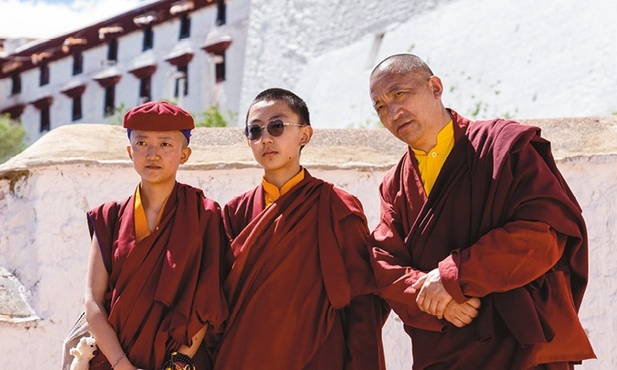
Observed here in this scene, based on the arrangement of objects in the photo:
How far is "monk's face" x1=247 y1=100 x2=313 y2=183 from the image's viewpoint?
3283 millimetres

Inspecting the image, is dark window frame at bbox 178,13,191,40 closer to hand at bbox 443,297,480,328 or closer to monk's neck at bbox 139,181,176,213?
monk's neck at bbox 139,181,176,213

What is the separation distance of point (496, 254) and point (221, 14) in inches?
719

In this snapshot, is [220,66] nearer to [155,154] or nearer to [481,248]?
[155,154]

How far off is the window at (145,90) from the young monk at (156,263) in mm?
19208

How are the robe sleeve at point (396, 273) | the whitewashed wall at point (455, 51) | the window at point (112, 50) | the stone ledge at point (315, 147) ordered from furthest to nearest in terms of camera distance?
the window at point (112, 50), the whitewashed wall at point (455, 51), the stone ledge at point (315, 147), the robe sleeve at point (396, 273)

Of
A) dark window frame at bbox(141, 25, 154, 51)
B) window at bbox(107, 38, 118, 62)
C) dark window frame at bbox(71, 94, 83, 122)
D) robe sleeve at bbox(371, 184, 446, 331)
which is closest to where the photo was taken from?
robe sleeve at bbox(371, 184, 446, 331)

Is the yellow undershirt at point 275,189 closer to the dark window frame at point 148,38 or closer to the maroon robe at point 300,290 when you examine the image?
the maroon robe at point 300,290

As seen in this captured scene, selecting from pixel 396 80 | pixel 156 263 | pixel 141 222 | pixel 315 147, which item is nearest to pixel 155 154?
pixel 141 222

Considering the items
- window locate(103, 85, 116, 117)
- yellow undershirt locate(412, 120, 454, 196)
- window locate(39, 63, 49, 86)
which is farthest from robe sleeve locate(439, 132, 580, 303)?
window locate(39, 63, 49, 86)

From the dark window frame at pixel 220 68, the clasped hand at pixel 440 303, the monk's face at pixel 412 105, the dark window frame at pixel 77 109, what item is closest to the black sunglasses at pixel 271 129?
the monk's face at pixel 412 105

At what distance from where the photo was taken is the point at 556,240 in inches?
114

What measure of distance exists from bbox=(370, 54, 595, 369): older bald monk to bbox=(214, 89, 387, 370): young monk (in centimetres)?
12

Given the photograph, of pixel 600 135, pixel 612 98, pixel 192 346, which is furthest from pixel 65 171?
pixel 612 98

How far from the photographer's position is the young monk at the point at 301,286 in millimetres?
3104
